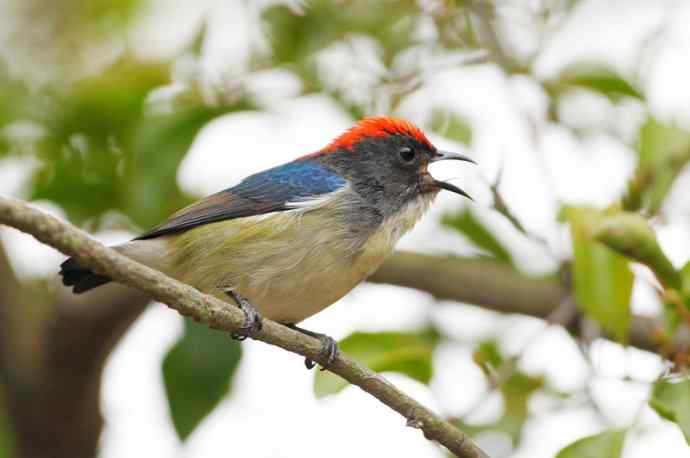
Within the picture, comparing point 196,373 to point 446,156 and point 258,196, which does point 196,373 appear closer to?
point 258,196

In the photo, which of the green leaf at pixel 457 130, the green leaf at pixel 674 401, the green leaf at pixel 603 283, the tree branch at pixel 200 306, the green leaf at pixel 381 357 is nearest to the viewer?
the tree branch at pixel 200 306

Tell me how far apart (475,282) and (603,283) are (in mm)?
1775

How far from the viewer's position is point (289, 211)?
4.53m

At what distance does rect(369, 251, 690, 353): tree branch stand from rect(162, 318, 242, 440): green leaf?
1.54m

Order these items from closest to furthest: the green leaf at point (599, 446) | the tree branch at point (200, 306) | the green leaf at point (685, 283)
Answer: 1. the tree branch at point (200, 306)
2. the green leaf at point (599, 446)
3. the green leaf at point (685, 283)

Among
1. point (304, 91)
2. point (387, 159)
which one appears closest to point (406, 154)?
point (387, 159)

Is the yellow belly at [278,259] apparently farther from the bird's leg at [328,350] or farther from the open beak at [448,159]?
the open beak at [448,159]

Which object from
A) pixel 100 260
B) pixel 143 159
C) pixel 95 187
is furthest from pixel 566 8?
pixel 100 260

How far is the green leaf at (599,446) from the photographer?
321 centimetres

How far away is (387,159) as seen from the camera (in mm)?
5133

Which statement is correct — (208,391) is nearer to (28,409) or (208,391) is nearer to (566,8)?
(28,409)

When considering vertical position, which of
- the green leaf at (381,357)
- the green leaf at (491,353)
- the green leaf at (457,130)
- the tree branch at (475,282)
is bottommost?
the tree branch at (475,282)

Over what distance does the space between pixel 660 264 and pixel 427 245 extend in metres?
2.53

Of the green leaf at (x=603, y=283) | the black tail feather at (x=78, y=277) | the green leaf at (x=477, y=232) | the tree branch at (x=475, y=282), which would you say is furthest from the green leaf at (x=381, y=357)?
the green leaf at (x=477, y=232)
